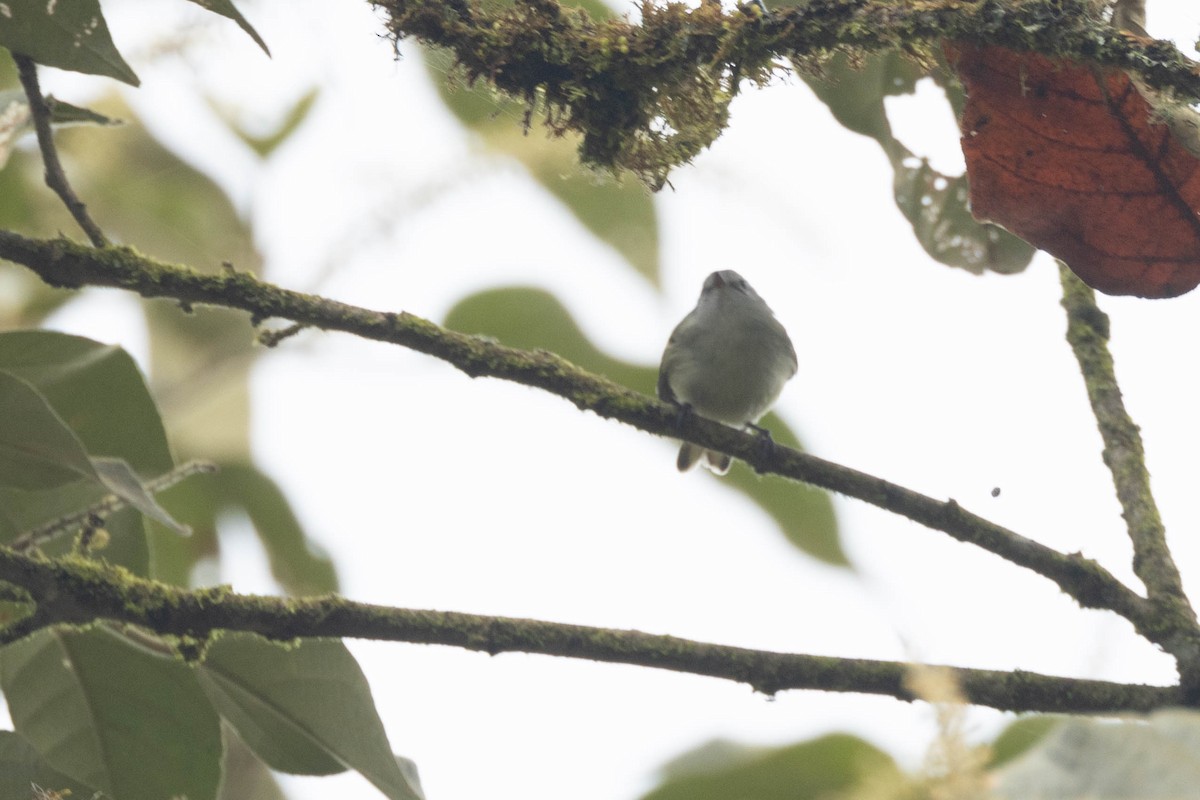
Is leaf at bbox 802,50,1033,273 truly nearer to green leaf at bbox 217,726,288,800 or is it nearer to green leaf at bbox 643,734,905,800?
green leaf at bbox 643,734,905,800

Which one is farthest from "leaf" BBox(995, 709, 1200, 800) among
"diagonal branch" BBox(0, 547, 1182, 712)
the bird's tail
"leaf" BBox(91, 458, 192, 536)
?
the bird's tail

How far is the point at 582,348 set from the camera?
2.26m

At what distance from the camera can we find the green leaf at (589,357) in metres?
2.12

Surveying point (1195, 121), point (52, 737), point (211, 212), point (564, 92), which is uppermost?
point (1195, 121)

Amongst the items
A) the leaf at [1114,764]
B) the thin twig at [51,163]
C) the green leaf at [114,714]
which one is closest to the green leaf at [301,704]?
the green leaf at [114,714]

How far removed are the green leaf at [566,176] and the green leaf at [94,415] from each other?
25.7 inches

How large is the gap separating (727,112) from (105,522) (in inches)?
42.9

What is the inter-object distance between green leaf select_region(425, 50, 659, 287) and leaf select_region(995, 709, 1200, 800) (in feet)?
4.45

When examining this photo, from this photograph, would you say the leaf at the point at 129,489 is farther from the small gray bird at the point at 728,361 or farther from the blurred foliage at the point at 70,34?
the small gray bird at the point at 728,361

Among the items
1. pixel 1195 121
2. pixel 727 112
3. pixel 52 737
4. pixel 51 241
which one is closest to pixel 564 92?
pixel 727 112

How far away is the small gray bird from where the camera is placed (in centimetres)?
462

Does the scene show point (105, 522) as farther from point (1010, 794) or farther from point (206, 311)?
point (1010, 794)

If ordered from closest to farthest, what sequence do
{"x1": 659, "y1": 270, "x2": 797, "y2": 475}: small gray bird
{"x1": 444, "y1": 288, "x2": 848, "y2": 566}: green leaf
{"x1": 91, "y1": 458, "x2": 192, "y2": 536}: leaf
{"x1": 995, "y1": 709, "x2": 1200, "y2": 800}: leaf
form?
1. {"x1": 995, "y1": 709, "x2": 1200, "y2": 800}: leaf
2. {"x1": 91, "y1": 458, "x2": 192, "y2": 536}: leaf
3. {"x1": 444, "y1": 288, "x2": 848, "y2": 566}: green leaf
4. {"x1": 659, "y1": 270, "x2": 797, "y2": 475}: small gray bird

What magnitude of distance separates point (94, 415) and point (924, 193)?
1518mm
